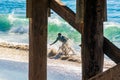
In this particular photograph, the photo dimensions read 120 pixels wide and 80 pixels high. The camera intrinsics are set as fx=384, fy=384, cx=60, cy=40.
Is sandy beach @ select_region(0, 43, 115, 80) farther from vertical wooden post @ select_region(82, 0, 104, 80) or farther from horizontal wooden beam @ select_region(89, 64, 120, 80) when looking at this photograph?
horizontal wooden beam @ select_region(89, 64, 120, 80)

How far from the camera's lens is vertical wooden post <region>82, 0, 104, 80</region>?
110 inches

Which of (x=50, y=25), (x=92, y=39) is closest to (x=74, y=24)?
(x=92, y=39)

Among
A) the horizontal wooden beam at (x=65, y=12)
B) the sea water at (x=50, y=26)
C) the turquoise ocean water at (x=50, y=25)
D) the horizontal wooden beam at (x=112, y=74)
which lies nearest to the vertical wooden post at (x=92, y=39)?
the horizontal wooden beam at (x=112, y=74)

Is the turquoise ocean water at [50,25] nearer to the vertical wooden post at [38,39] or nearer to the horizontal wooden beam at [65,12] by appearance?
the horizontal wooden beam at [65,12]

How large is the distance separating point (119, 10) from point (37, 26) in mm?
19451

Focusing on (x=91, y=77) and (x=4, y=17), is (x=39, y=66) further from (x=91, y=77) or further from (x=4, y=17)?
(x=4, y=17)

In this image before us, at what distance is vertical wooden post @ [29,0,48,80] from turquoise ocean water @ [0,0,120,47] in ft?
46.6

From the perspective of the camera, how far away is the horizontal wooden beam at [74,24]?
121 inches

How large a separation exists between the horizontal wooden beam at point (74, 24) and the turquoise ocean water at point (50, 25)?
1407 centimetres

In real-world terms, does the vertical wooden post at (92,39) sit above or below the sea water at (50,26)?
above

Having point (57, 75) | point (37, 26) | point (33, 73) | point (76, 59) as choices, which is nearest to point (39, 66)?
point (33, 73)

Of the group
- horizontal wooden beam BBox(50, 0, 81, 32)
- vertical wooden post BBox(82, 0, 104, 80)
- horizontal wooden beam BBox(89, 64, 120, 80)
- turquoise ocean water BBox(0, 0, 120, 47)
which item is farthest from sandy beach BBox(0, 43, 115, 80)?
horizontal wooden beam BBox(89, 64, 120, 80)

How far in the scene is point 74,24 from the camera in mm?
3410

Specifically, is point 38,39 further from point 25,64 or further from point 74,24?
point 25,64
